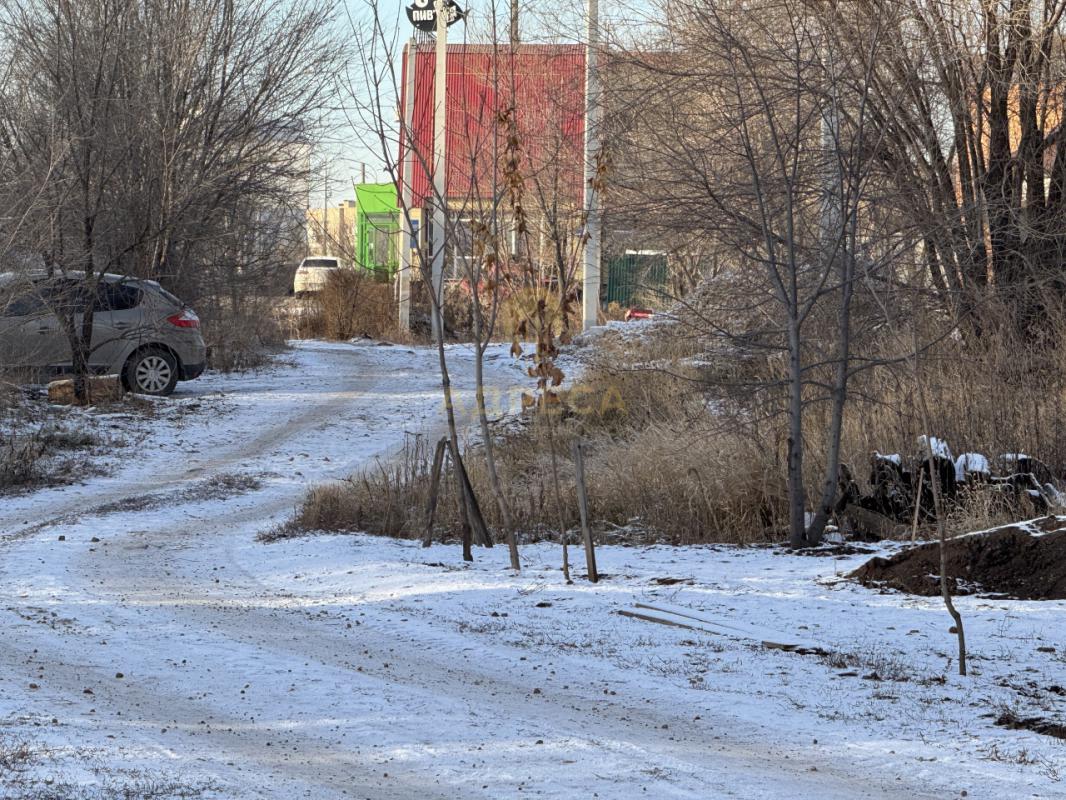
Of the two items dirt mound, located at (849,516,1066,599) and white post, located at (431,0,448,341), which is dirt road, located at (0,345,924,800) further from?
dirt mound, located at (849,516,1066,599)

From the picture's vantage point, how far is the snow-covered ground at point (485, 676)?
4441mm

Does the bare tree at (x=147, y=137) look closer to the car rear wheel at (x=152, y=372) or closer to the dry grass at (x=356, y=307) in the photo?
the car rear wheel at (x=152, y=372)

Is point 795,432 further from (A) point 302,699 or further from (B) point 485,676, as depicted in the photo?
(A) point 302,699

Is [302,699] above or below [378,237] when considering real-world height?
below

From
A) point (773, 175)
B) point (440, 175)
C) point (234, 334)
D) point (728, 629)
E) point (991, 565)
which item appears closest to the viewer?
point (728, 629)

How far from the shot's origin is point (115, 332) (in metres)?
18.5

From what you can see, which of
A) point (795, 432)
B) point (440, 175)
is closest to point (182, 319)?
point (440, 175)

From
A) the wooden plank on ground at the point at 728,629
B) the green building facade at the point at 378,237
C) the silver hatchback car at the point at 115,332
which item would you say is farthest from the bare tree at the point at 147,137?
the wooden plank on ground at the point at 728,629

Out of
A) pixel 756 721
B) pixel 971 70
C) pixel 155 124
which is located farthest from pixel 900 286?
pixel 155 124

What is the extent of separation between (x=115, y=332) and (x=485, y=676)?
552 inches

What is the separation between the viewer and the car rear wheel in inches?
750

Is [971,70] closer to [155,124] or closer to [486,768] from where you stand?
[486,768]

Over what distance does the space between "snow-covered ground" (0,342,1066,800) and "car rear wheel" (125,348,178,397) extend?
902 centimetres

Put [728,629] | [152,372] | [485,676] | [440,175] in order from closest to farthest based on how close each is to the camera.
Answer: [485,676] < [728,629] < [152,372] < [440,175]
